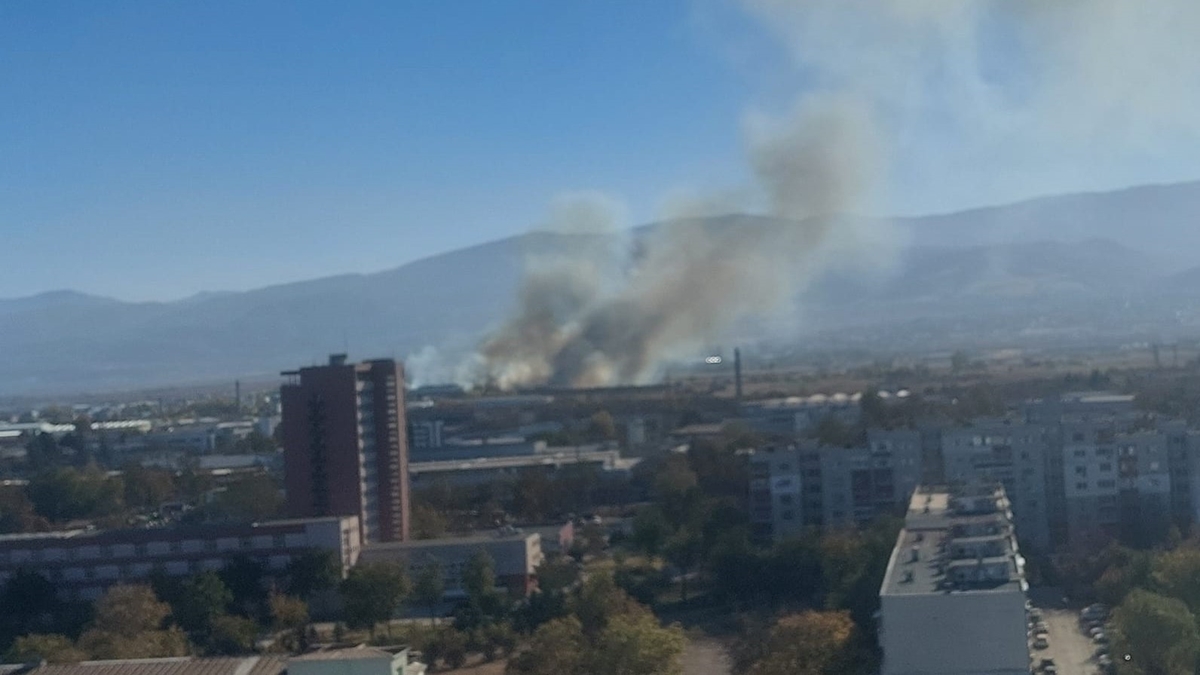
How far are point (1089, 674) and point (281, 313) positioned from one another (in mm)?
99192

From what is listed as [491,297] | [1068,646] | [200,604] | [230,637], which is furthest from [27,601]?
[491,297]

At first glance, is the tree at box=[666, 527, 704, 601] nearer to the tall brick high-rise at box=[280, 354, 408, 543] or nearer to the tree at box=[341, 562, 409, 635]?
the tree at box=[341, 562, 409, 635]

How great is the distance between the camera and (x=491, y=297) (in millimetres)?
103375

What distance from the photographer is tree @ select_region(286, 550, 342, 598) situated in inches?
475

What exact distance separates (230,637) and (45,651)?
126 cm

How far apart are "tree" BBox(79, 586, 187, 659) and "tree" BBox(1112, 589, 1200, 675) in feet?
15.9

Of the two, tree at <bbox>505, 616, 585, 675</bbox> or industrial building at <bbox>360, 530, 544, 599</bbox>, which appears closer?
tree at <bbox>505, 616, 585, 675</bbox>

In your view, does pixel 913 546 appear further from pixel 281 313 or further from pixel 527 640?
pixel 281 313

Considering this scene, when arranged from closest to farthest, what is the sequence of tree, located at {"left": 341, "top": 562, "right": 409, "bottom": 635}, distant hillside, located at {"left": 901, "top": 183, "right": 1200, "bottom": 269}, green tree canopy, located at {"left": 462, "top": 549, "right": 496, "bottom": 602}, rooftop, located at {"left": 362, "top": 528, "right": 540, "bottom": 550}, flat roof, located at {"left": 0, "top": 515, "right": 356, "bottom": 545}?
1. tree, located at {"left": 341, "top": 562, "right": 409, "bottom": 635}
2. green tree canopy, located at {"left": 462, "top": 549, "right": 496, "bottom": 602}
3. flat roof, located at {"left": 0, "top": 515, "right": 356, "bottom": 545}
4. rooftop, located at {"left": 362, "top": 528, "right": 540, "bottom": 550}
5. distant hillside, located at {"left": 901, "top": 183, "right": 1200, "bottom": 269}

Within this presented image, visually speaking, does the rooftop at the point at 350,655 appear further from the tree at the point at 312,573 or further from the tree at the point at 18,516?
the tree at the point at 18,516

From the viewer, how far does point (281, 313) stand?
10625cm

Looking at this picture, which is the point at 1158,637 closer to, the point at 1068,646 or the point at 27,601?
the point at 1068,646

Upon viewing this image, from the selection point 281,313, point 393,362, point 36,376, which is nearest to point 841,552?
point 393,362

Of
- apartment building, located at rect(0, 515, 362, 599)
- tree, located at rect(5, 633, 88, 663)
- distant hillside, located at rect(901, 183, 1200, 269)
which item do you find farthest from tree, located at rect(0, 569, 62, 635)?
distant hillside, located at rect(901, 183, 1200, 269)
